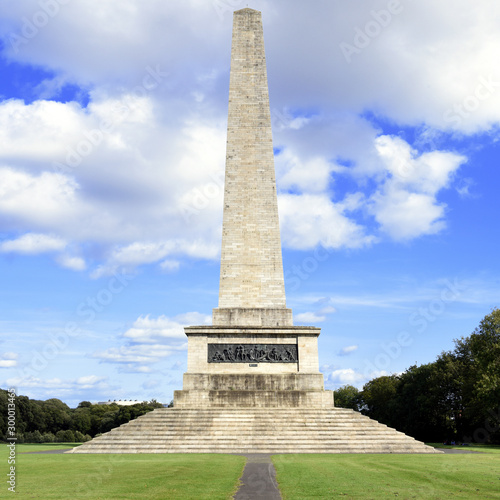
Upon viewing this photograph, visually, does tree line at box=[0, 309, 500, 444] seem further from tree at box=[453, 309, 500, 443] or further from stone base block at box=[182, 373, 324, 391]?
stone base block at box=[182, 373, 324, 391]

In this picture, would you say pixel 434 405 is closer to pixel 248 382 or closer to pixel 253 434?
pixel 248 382

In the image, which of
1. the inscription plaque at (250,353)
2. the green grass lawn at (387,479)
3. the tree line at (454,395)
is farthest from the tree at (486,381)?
the green grass lawn at (387,479)

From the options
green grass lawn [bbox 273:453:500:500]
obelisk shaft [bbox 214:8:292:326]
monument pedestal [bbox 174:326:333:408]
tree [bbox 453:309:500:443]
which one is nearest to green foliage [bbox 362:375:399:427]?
tree [bbox 453:309:500:443]

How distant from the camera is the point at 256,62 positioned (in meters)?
35.0

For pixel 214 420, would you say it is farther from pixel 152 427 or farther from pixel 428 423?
pixel 428 423

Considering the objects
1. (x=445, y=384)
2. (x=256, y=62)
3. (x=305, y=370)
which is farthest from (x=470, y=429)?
(x=256, y=62)

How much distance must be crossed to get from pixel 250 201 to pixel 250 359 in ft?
31.8

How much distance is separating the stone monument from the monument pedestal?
0.06m

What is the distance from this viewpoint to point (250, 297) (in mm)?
31219

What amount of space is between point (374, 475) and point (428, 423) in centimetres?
3714

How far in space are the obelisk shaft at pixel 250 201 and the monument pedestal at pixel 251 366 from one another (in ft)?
3.28

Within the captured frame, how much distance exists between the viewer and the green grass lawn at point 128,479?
34.8 feet

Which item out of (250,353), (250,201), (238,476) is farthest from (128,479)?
(250,201)

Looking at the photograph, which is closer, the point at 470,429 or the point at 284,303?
the point at 284,303
